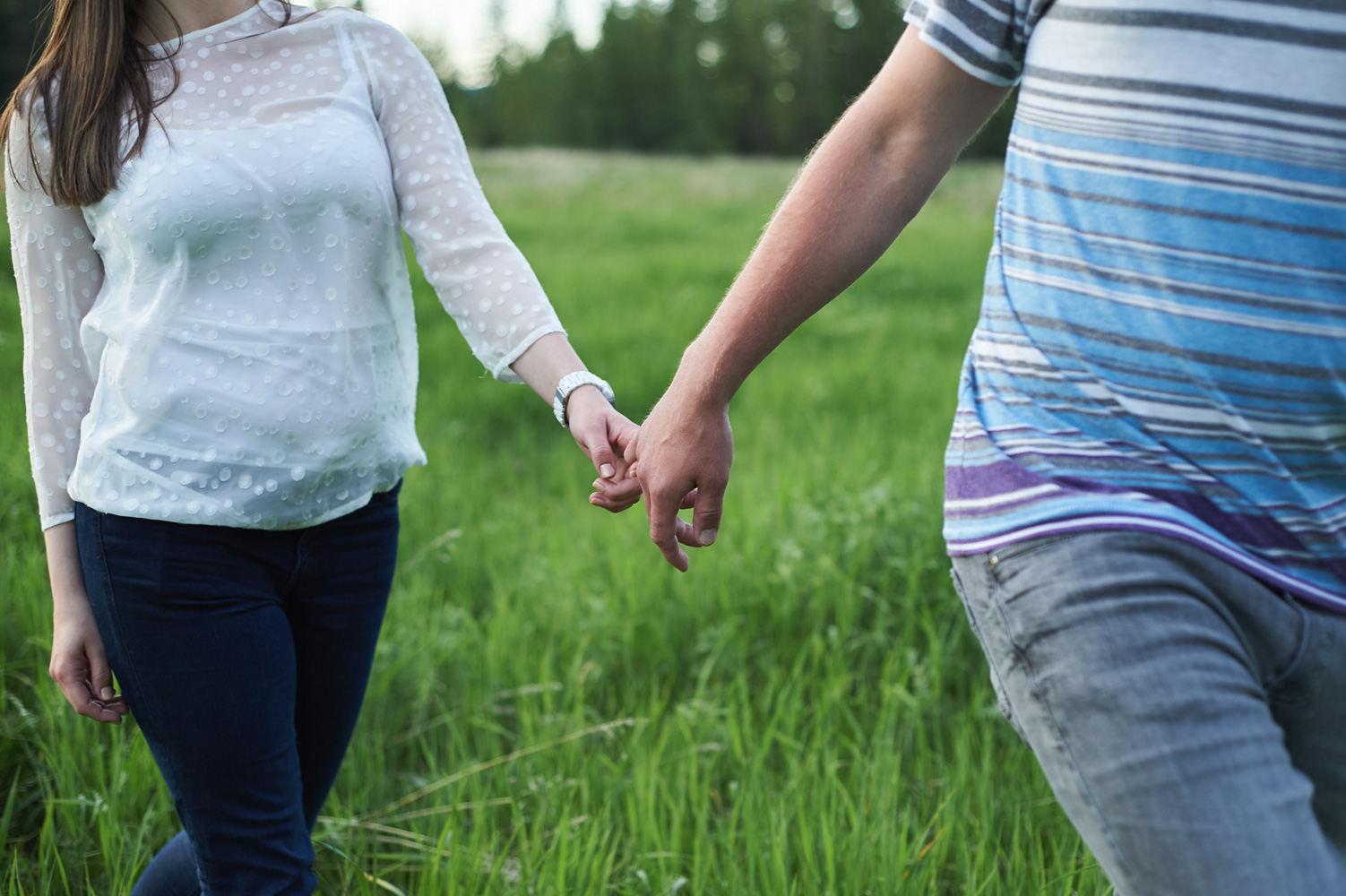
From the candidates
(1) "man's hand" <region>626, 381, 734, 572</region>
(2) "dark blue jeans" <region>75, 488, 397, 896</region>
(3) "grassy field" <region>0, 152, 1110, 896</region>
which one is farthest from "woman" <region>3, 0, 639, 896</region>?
(3) "grassy field" <region>0, 152, 1110, 896</region>

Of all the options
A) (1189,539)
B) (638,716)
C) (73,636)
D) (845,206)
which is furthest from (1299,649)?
(638,716)

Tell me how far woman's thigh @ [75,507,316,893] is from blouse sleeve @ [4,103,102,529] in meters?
0.12

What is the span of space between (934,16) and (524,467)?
4236 millimetres

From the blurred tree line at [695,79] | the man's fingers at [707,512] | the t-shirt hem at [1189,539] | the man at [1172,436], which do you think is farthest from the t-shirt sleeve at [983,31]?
the blurred tree line at [695,79]

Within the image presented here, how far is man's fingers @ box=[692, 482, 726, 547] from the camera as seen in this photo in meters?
1.52

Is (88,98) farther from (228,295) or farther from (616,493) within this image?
(616,493)

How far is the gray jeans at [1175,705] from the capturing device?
0.92 metres

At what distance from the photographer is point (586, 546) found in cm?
369

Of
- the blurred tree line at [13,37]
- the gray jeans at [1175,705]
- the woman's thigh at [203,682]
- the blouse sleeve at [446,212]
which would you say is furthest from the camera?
the blurred tree line at [13,37]

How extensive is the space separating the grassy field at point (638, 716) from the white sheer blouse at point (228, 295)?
0.92 m

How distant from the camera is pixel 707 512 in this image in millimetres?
1563

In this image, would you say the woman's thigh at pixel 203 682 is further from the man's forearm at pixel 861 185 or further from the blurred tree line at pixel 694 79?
the blurred tree line at pixel 694 79

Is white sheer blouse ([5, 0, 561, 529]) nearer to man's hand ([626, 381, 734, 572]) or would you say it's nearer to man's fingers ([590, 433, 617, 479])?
man's fingers ([590, 433, 617, 479])

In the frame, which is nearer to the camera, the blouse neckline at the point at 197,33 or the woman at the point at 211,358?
the woman at the point at 211,358
